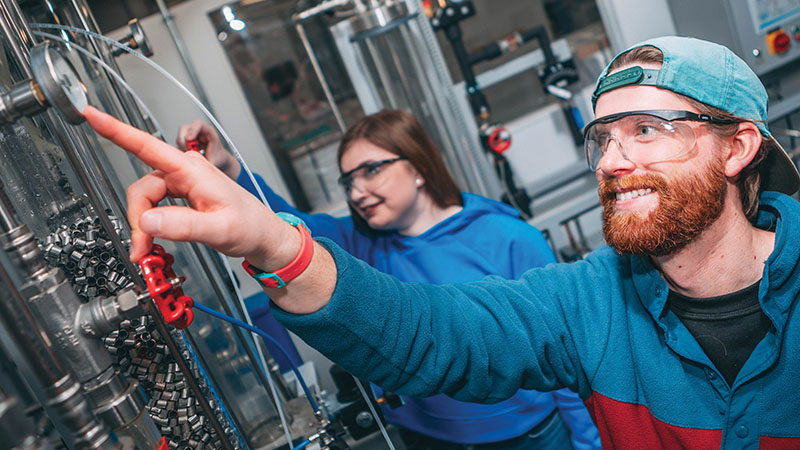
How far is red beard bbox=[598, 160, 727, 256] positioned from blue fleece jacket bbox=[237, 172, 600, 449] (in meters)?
0.55

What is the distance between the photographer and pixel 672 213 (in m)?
1.04

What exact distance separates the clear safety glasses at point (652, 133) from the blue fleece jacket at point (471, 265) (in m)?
0.57

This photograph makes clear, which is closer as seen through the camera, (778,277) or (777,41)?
(778,277)

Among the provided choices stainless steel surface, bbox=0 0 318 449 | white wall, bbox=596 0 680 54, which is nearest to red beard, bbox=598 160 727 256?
stainless steel surface, bbox=0 0 318 449

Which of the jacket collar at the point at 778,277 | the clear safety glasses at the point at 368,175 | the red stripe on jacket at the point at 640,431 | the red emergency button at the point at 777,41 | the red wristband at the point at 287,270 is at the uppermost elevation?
the red wristband at the point at 287,270

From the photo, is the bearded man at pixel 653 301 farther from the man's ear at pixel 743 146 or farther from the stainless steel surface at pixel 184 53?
the stainless steel surface at pixel 184 53

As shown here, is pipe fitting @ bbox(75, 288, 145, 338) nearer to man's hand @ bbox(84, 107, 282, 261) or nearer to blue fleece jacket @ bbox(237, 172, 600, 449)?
man's hand @ bbox(84, 107, 282, 261)

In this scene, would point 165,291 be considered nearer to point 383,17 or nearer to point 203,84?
point 383,17

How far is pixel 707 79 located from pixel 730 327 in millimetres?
488

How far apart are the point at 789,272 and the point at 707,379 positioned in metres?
0.25

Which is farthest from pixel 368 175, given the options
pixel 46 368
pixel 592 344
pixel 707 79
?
pixel 46 368

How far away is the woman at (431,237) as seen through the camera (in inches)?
60.9

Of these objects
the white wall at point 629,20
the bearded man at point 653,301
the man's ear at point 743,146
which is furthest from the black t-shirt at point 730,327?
the white wall at point 629,20

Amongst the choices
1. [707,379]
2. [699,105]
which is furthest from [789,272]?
[699,105]
